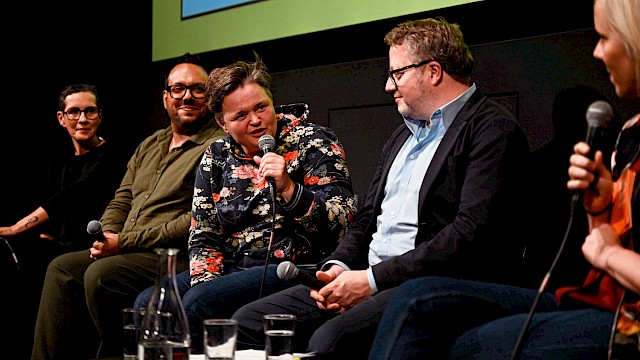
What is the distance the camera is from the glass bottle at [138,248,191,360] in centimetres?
149

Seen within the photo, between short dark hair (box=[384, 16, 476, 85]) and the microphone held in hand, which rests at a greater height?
short dark hair (box=[384, 16, 476, 85])

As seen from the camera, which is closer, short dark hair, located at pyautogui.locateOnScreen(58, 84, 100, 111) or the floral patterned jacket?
the floral patterned jacket

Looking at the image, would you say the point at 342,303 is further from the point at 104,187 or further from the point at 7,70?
the point at 7,70

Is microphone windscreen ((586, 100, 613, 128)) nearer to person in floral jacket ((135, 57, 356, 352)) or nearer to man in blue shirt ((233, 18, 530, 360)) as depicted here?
man in blue shirt ((233, 18, 530, 360))

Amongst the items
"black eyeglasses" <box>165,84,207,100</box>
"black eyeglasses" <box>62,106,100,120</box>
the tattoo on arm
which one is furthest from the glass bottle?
"black eyeglasses" <box>62,106,100,120</box>

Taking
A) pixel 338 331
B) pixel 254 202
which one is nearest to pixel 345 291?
pixel 338 331

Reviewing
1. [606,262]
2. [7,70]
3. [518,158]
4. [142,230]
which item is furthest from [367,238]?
[7,70]

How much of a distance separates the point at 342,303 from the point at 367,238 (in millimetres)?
303

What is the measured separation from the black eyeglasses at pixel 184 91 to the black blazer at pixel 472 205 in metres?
Result: 1.36

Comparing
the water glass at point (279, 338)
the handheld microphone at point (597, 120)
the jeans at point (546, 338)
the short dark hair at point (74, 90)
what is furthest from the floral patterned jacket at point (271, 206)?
the short dark hair at point (74, 90)

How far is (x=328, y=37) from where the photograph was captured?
3.05 meters

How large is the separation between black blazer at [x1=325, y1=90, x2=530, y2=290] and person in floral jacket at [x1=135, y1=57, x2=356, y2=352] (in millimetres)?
464

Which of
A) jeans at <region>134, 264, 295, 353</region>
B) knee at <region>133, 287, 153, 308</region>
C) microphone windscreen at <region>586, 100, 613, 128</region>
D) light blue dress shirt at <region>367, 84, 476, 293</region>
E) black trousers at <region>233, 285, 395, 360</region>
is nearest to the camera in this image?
microphone windscreen at <region>586, 100, 613, 128</region>

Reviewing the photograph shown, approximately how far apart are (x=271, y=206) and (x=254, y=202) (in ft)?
0.20
